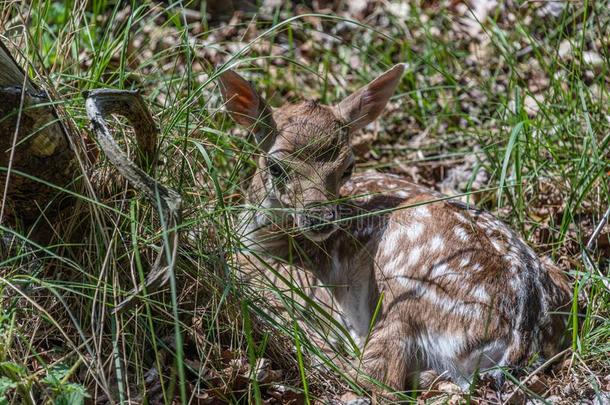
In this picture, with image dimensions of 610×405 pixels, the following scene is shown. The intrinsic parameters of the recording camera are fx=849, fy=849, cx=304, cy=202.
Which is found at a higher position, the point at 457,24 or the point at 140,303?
the point at 457,24

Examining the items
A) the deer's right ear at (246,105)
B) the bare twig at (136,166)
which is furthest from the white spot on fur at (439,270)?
the bare twig at (136,166)

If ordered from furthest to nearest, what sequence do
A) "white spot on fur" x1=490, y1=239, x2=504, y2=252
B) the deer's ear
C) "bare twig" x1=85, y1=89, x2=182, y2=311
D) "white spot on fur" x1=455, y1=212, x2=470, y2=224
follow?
the deer's ear
"white spot on fur" x1=455, y1=212, x2=470, y2=224
"white spot on fur" x1=490, y1=239, x2=504, y2=252
"bare twig" x1=85, y1=89, x2=182, y2=311

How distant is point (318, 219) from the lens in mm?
3881

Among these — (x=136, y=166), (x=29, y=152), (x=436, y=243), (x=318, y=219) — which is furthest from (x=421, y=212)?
(x=29, y=152)

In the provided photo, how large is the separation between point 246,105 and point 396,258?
3.61 ft

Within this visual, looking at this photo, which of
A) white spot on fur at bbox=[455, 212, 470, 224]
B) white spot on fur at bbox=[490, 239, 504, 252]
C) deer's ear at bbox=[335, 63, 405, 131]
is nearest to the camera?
white spot on fur at bbox=[490, 239, 504, 252]

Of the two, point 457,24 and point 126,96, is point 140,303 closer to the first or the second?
point 126,96

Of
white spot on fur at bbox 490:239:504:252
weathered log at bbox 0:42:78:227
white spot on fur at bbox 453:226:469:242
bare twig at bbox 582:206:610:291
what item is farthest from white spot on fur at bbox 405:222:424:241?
weathered log at bbox 0:42:78:227

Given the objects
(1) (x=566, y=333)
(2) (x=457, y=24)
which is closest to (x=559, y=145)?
(1) (x=566, y=333)

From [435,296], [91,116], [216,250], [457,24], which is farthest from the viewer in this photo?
[457,24]

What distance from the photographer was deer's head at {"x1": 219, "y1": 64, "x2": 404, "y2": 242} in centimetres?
394

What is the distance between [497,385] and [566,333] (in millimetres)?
429

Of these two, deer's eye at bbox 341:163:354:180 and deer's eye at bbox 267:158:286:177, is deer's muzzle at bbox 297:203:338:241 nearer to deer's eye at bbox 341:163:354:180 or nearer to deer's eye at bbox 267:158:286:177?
deer's eye at bbox 267:158:286:177

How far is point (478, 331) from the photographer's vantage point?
3.86 meters
